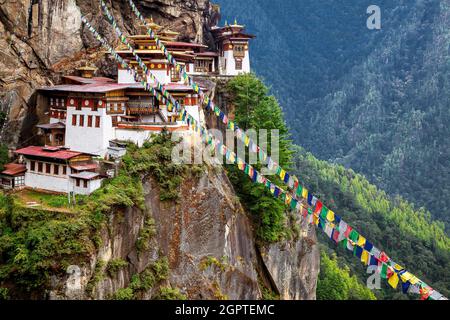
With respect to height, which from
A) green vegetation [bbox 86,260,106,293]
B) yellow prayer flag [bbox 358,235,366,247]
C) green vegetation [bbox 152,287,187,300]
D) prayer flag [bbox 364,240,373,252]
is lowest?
green vegetation [bbox 152,287,187,300]

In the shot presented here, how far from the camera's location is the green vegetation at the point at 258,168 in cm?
4422

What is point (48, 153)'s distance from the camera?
122 ft

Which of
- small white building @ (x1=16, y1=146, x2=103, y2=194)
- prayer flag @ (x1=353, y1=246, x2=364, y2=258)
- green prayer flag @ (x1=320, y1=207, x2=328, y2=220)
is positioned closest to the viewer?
prayer flag @ (x1=353, y1=246, x2=364, y2=258)

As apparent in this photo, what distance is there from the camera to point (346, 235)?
22.4 metres

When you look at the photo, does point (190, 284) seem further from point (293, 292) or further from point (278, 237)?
point (293, 292)

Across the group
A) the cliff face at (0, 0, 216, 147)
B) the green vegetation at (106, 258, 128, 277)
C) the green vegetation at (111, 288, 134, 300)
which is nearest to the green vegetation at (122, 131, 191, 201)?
the green vegetation at (106, 258, 128, 277)

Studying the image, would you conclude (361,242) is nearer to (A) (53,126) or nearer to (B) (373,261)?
(B) (373,261)

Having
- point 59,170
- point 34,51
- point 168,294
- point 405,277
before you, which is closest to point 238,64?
point 34,51

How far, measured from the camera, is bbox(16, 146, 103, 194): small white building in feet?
116

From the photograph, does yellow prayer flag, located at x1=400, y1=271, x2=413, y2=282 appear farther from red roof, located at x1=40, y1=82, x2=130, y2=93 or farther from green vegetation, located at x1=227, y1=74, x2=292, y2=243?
red roof, located at x1=40, y1=82, x2=130, y2=93

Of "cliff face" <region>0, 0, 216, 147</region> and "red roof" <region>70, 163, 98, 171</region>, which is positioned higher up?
"cliff face" <region>0, 0, 216, 147</region>

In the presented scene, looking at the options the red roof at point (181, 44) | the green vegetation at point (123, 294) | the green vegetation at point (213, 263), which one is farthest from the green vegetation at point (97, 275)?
the red roof at point (181, 44)

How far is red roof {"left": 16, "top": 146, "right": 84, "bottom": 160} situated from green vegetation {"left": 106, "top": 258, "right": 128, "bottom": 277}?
8.09 m

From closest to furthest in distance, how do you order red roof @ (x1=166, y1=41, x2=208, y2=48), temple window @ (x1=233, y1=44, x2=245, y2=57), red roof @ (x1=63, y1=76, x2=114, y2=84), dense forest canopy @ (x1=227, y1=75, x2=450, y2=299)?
red roof @ (x1=63, y1=76, x2=114, y2=84) → dense forest canopy @ (x1=227, y1=75, x2=450, y2=299) → red roof @ (x1=166, y1=41, x2=208, y2=48) → temple window @ (x1=233, y1=44, x2=245, y2=57)
